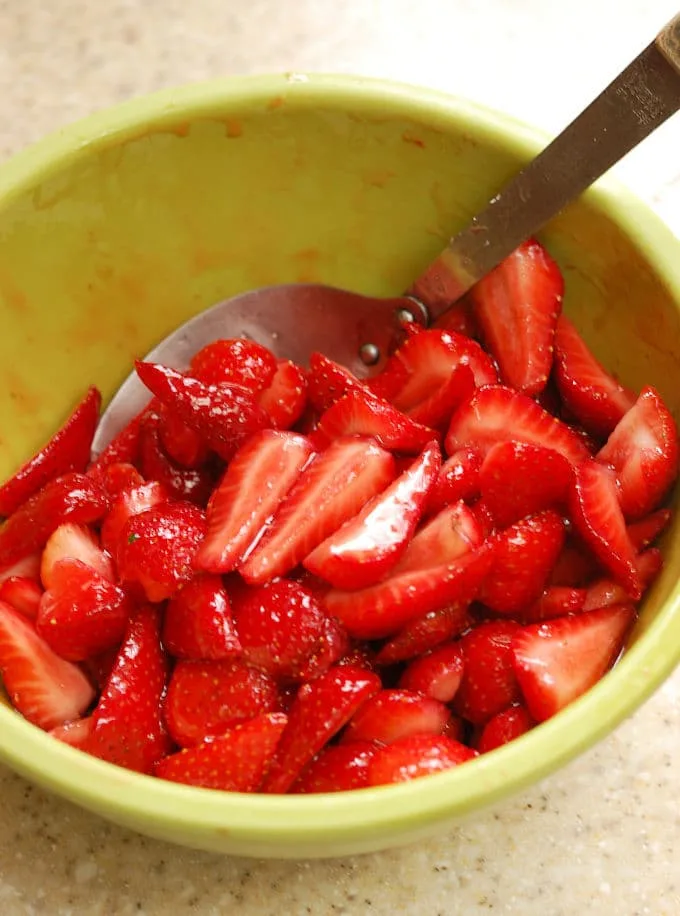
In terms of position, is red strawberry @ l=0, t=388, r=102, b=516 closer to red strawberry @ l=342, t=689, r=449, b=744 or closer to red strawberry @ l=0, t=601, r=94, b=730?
red strawberry @ l=0, t=601, r=94, b=730

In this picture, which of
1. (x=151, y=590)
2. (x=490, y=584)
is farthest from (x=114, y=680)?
(x=490, y=584)

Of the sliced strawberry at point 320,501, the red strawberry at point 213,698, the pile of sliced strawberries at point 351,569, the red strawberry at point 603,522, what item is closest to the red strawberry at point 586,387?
the pile of sliced strawberries at point 351,569

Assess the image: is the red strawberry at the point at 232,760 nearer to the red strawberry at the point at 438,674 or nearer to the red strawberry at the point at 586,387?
the red strawberry at the point at 438,674

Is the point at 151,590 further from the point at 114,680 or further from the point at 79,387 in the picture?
the point at 79,387

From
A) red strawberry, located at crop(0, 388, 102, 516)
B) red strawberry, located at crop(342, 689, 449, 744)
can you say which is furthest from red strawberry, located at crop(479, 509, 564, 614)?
red strawberry, located at crop(0, 388, 102, 516)

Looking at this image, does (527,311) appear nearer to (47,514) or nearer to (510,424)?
(510,424)
